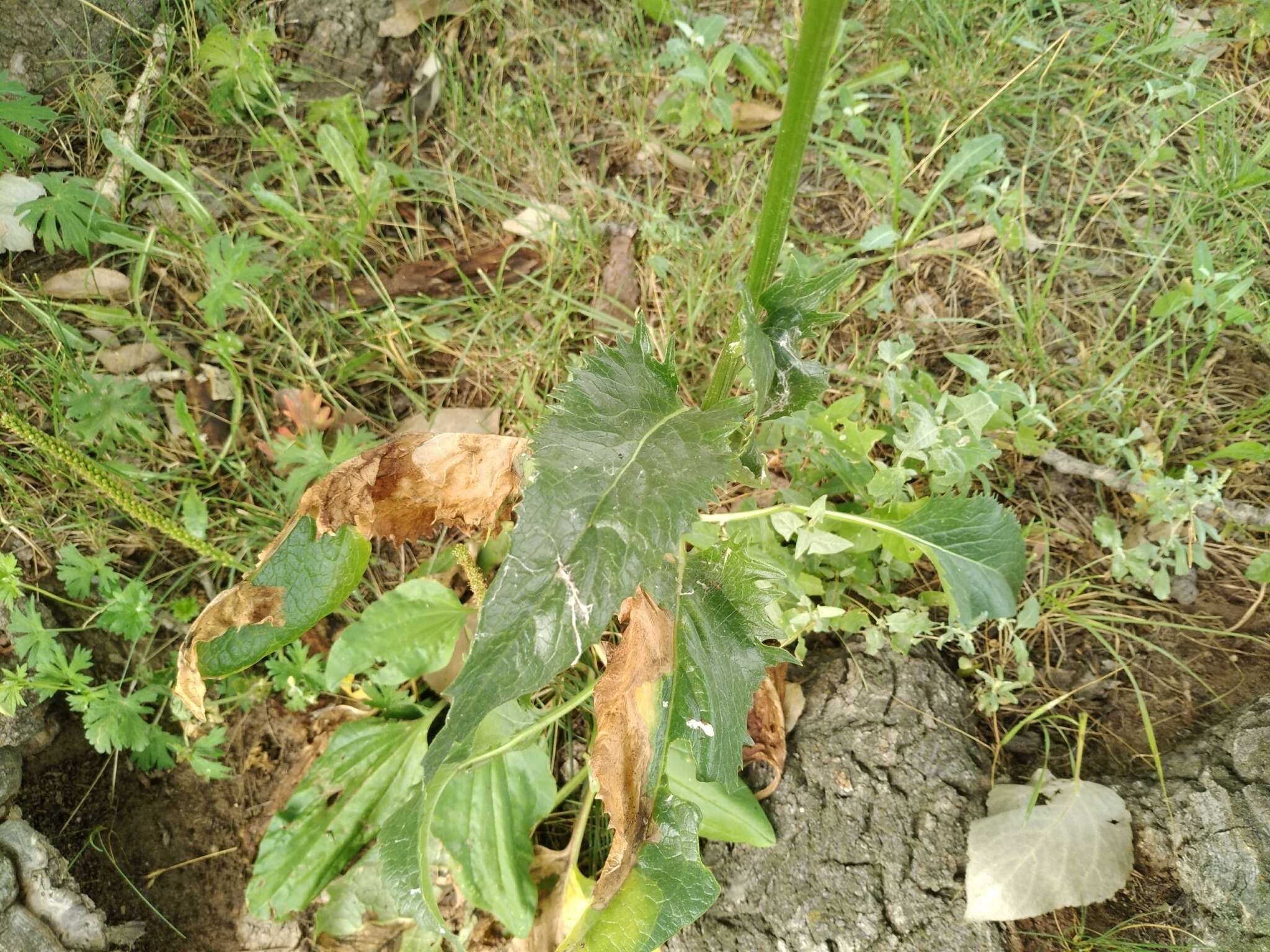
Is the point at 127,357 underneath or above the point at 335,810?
above

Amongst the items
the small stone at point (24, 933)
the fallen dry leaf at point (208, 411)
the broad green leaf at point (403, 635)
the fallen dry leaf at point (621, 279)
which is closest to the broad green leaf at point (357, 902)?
the broad green leaf at point (403, 635)

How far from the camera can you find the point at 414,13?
104 inches

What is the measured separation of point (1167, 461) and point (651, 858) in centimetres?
154

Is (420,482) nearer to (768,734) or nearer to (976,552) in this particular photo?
(768,734)

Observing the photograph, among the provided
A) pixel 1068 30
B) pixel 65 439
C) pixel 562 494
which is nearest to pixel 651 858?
pixel 562 494

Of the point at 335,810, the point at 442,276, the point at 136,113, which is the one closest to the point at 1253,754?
the point at 335,810

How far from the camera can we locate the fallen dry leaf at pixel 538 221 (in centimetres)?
244

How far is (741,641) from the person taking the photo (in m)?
1.49

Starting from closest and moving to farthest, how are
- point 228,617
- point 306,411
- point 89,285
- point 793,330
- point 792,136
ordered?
point 792,136 < point 793,330 < point 228,617 < point 306,411 < point 89,285

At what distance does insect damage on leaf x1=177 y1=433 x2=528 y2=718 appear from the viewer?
1.56 metres

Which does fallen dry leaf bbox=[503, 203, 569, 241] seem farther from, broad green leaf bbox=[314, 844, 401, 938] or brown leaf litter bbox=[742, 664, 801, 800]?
broad green leaf bbox=[314, 844, 401, 938]

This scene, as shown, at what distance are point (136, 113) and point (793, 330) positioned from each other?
2107 mm

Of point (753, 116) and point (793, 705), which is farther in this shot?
point (753, 116)

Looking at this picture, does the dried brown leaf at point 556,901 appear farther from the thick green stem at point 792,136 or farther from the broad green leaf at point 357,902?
the thick green stem at point 792,136
